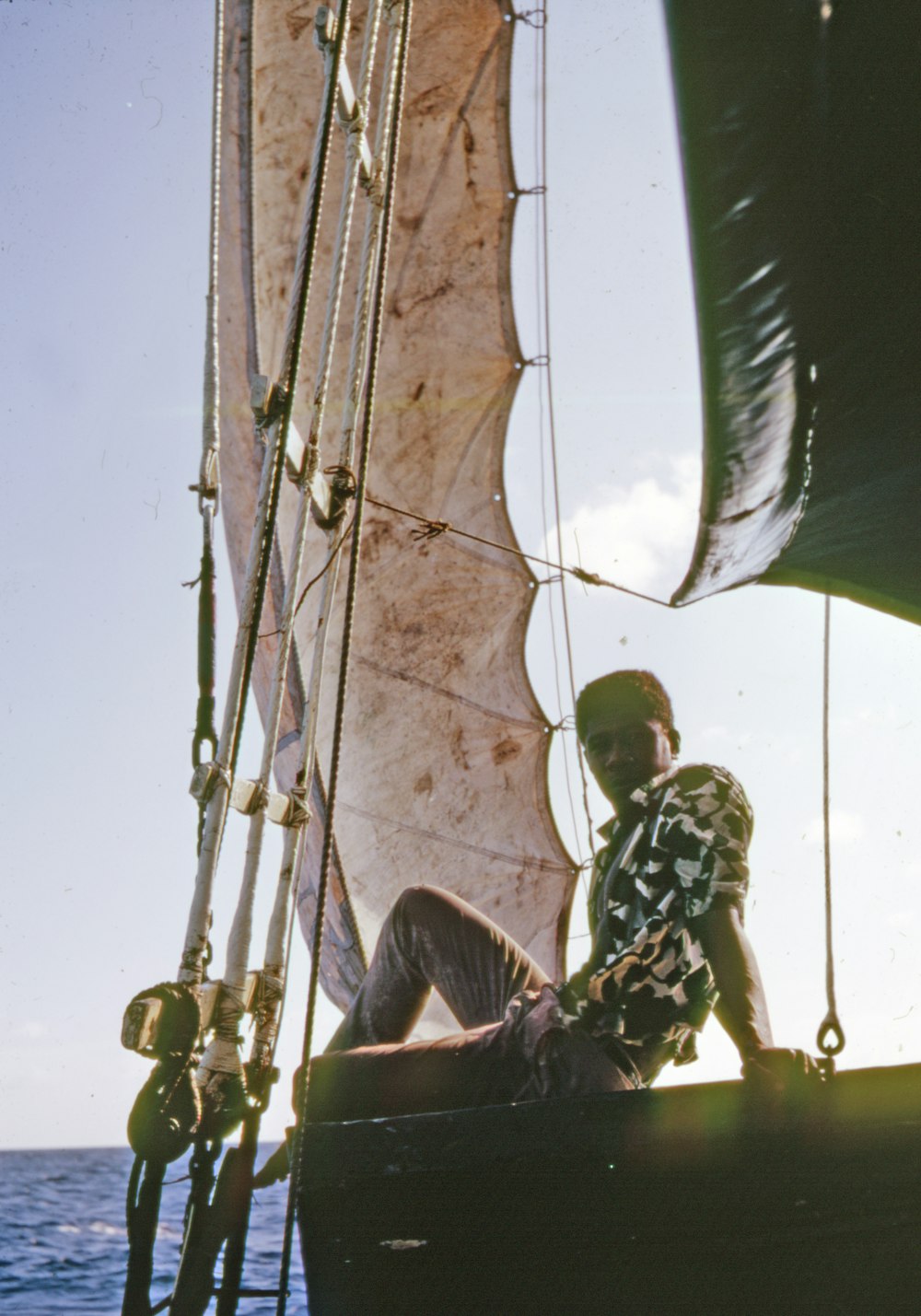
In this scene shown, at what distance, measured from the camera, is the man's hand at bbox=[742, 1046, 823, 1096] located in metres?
1.41

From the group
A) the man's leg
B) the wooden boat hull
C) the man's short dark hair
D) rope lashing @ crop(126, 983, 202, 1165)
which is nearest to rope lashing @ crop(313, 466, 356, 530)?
the man's short dark hair

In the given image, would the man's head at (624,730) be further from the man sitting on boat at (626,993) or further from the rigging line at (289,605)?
the rigging line at (289,605)

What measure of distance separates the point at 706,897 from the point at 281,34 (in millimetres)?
7199

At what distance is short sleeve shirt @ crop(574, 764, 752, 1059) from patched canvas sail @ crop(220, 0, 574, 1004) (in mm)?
4531

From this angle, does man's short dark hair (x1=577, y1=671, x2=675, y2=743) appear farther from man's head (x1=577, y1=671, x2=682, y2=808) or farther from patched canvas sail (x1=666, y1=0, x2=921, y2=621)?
patched canvas sail (x1=666, y1=0, x2=921, y2=621)

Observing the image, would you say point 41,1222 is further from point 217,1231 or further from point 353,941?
point 217,1231

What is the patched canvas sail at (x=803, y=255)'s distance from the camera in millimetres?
1627

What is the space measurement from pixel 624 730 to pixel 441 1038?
0.75 m

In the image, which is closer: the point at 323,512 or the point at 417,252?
the point at 323,512

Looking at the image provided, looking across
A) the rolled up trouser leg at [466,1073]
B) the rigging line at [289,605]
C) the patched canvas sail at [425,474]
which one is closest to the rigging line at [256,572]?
the rigging line at [289,605]

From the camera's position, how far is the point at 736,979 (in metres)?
1.72

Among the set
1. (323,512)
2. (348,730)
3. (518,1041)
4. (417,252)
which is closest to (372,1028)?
(518,1041)

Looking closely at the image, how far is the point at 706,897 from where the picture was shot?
1.86 metres

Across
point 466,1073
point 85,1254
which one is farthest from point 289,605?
point 85,1254
